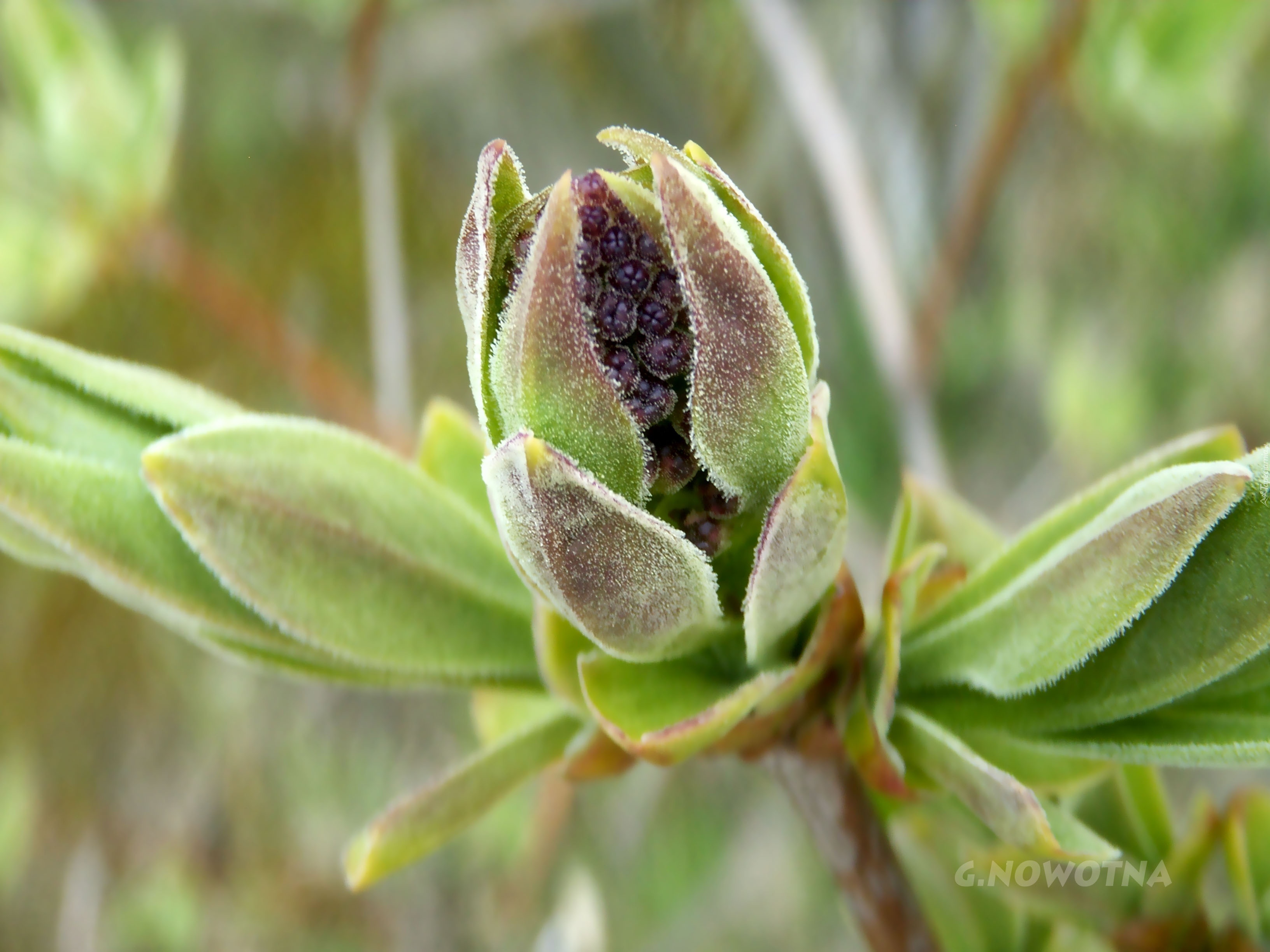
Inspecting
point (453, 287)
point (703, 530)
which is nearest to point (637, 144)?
point (703, 530)

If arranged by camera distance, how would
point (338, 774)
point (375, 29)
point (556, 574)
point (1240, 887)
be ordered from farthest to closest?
point (338, 774)
point (375, 29)
point (1240, 887)
point (556, 574)

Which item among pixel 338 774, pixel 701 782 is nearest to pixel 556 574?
pixel 701 782

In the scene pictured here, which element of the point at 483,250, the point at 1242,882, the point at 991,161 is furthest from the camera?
the point at 991,161

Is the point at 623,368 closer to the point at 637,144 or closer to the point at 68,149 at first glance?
the point at 637,144

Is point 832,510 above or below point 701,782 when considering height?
above

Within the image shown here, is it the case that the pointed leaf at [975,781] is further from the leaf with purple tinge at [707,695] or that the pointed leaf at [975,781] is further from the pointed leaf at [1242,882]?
the pointed leaf at [1242,882]

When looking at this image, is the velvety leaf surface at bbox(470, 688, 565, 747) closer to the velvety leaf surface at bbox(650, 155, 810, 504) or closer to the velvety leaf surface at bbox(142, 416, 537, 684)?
the velvety leaf surface at bbox(142, 416, 537, 684)

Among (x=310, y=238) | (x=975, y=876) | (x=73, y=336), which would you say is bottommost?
(x=73, y=336)

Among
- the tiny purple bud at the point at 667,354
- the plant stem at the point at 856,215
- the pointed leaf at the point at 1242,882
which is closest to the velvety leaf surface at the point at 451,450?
the tiny purple bud at the point at 667,354

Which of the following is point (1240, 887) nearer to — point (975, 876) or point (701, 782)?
point (975, 876)
